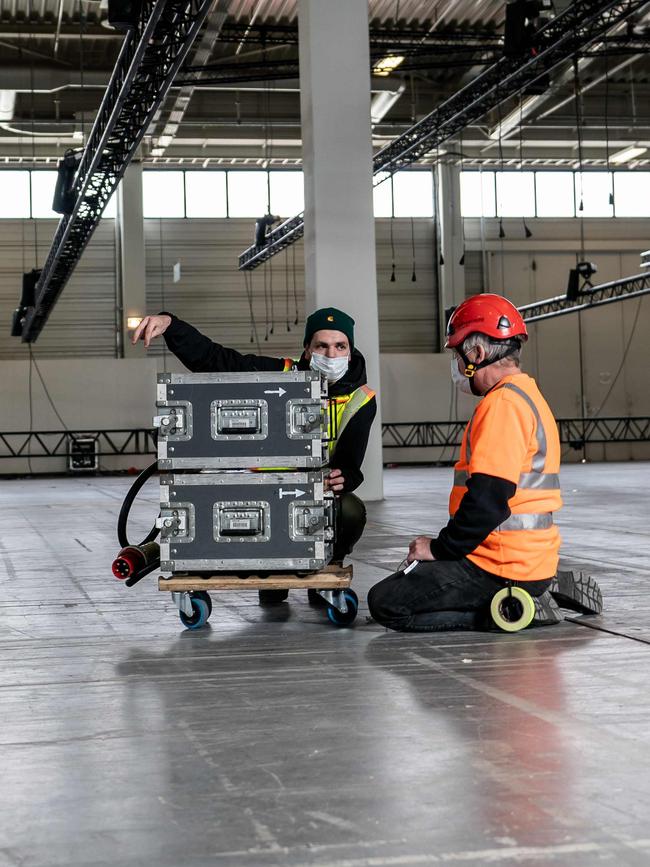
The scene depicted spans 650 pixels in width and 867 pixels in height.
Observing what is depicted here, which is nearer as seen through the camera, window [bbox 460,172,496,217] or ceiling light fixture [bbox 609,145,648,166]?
ceiling light fixture [bbox 609,145,648,166]

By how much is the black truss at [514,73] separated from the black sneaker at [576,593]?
478 inches

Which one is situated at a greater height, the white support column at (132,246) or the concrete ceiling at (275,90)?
the concrete ceiling at (275,90)

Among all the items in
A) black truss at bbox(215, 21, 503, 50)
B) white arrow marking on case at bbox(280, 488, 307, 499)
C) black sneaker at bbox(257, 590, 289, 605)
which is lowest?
black sneaker at bbox(257, 590, 289, 605)

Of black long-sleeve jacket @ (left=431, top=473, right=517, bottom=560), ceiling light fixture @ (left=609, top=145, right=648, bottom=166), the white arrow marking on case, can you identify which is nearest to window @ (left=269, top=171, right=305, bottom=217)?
ceiling light fixture @ (left=609, top=145, right=648, bottom=166)

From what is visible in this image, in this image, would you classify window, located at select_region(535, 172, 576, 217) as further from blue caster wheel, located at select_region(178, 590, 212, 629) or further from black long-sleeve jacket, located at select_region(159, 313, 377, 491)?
blue caster wheel, located at select_region(178, 590, 212, 629)

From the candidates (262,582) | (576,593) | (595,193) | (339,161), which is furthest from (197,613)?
(595,193)

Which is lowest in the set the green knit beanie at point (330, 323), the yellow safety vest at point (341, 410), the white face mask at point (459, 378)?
the yellow safety vest at point (341, 410)

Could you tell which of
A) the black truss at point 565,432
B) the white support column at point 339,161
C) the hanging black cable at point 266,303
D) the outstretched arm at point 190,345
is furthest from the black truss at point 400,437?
the outstretched arm at point 190,345

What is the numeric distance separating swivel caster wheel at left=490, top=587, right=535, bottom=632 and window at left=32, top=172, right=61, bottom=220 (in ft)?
93.7

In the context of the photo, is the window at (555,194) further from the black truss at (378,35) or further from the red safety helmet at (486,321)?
the red safety helmet at (486,321)

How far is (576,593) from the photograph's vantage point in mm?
5227

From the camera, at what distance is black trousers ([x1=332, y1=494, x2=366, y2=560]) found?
5.47 meters

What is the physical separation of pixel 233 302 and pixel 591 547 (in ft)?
79.8

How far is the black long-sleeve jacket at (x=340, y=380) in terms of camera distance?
17.9 feet
